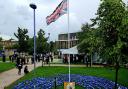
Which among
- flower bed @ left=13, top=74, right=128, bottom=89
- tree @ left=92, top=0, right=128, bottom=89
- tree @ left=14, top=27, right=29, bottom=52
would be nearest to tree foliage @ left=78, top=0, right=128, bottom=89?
tree @ left=92, top=0, right=128, bottom=89

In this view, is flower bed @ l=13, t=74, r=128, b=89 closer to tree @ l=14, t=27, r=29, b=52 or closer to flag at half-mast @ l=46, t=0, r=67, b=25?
flag at half-mast @ l=46, t=0, r=67, b=25

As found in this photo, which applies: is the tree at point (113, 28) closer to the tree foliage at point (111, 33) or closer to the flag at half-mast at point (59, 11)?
the tree foliage at point (111, 33)

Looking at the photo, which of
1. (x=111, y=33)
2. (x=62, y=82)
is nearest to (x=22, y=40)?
(x=62, y=82)

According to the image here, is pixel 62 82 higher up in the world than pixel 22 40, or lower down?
lower down

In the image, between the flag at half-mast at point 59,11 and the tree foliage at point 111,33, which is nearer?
the flag at half-mast at point 59,11

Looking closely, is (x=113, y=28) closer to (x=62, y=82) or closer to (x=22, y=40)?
(x=62, y=82)

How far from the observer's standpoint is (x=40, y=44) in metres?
93.4

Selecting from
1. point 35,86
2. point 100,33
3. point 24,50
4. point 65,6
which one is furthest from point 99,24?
point 24,50

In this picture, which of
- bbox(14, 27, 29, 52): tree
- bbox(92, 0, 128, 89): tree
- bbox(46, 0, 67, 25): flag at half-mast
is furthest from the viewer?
bbox(14, 27, 29, 52): tree

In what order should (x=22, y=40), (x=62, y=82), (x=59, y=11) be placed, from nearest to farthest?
(x=59, y=11)
(x=62, y=82)
(x=22, y=40)

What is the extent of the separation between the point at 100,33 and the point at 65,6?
3.95 metres

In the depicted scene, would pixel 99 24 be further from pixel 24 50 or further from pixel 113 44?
pixel 24 50

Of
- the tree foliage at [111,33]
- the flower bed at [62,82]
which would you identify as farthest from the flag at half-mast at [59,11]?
the flower bed at [62,82]

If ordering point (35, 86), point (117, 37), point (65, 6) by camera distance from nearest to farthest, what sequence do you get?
point (65, 6) → point (117, 37) → point (35, 86)
